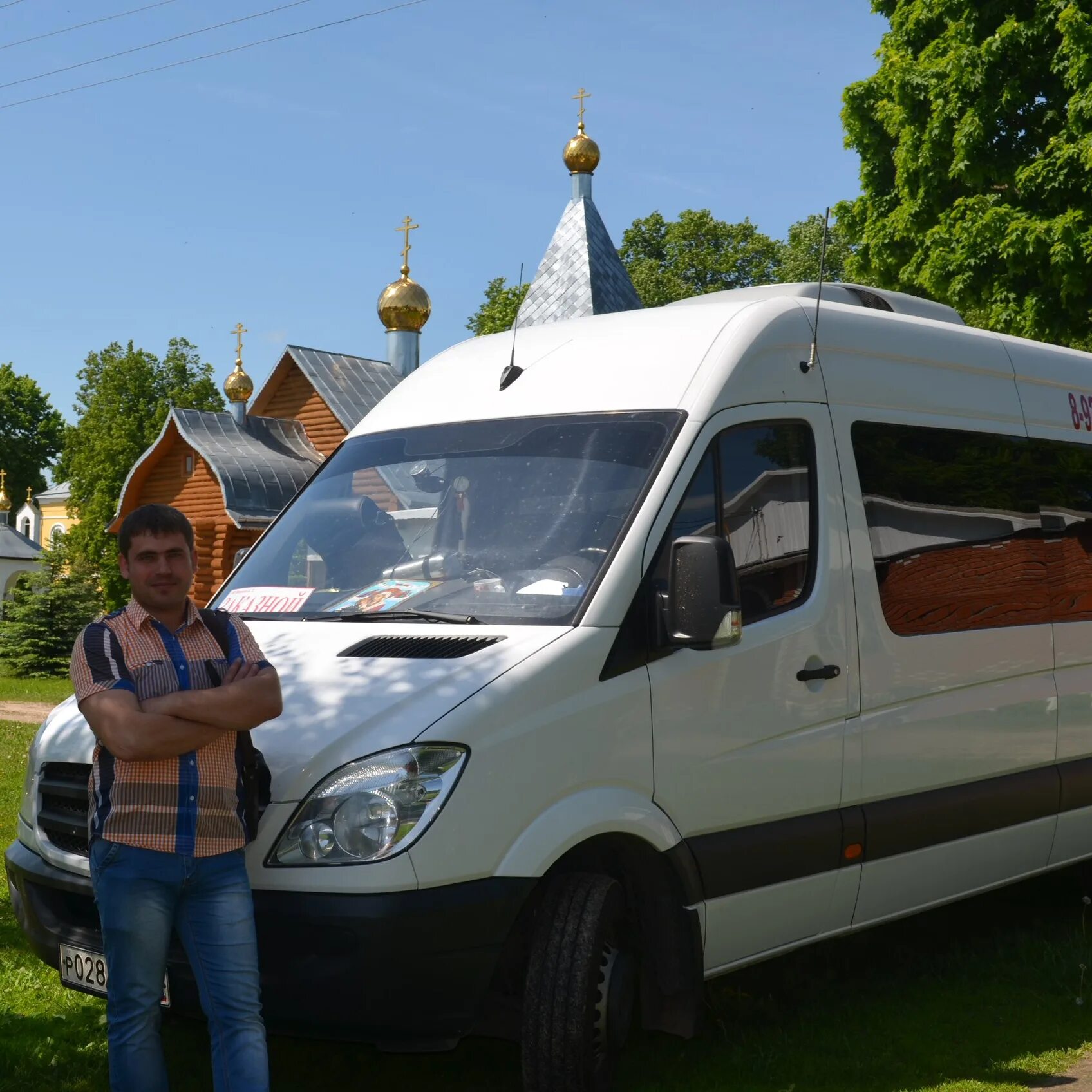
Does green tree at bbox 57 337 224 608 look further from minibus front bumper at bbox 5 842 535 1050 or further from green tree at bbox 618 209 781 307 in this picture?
minibus front bumper at bbox 5 842 535 1050

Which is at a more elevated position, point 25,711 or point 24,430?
point 24,430

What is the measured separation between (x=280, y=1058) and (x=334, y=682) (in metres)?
1.76

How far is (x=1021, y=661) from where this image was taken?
6637 mm

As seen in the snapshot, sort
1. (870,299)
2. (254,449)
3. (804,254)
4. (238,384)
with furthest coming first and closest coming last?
1. (804,254)
2. (238,384)
3. (254,449)
4. (870,299)

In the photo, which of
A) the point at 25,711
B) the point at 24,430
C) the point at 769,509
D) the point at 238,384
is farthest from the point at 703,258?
the point at 769,509

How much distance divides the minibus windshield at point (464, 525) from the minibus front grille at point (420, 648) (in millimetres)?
180

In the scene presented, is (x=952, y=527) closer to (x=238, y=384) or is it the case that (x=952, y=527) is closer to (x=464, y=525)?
(x=464, y=525)

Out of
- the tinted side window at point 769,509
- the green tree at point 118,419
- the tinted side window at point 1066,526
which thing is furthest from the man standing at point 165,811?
the green tree at point 118,419

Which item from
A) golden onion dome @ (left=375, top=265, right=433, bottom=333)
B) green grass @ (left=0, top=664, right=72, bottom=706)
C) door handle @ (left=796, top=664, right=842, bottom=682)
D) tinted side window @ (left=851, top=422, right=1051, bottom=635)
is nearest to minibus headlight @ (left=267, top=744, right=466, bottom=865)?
door handle @ (left=796, top=664, right=842, bottom=682)

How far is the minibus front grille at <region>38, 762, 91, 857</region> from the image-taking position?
4539 millimetres

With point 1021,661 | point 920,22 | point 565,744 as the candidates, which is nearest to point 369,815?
point 565,744

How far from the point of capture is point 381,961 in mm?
4078

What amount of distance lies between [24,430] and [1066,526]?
93459 millimetres

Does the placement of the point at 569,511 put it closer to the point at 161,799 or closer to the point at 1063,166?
the point at 161,799
